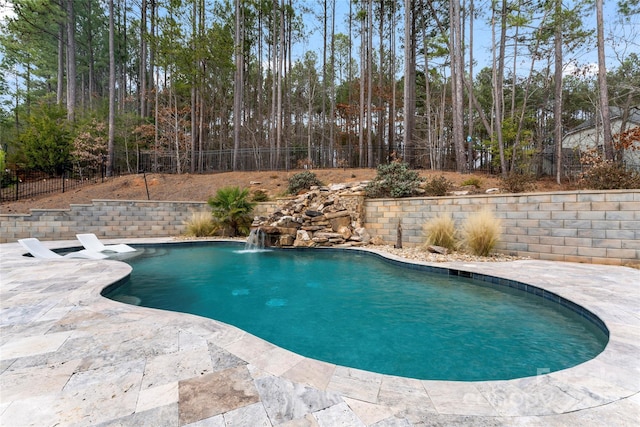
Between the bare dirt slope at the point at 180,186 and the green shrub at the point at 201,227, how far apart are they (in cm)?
227

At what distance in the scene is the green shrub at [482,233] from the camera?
6.14m

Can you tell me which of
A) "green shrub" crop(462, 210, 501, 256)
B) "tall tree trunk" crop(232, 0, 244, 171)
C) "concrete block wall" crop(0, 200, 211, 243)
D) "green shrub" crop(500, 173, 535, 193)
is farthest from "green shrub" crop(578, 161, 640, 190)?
"tall tree trunk" crop(232, 0, 244, 171)

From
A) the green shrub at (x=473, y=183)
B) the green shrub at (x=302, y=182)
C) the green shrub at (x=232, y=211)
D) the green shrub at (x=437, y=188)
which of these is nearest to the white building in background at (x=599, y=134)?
the green shrub at (x=473, y=183)

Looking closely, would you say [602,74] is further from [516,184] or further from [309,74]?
[309,74]

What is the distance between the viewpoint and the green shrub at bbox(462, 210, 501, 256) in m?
6.14

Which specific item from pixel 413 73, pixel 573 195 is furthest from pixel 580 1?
pixel 573 195

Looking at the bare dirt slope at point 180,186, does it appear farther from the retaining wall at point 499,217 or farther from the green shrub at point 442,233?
the green shrub at point 442,233

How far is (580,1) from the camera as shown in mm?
11570

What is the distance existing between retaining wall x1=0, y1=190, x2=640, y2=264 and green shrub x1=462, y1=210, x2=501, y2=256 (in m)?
0.43

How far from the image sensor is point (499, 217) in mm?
6504

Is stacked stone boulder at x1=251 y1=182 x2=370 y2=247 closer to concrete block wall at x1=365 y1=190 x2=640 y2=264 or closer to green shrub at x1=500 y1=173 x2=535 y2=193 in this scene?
concrete block wall at x1=365 y1=190 x2=640 y2=264

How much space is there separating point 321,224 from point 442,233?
3532 millimetres

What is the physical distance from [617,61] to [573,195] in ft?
31.6

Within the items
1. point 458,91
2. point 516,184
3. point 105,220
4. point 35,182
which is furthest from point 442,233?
point 35,182
